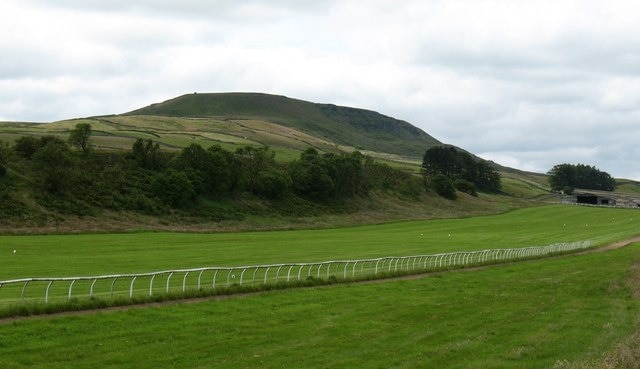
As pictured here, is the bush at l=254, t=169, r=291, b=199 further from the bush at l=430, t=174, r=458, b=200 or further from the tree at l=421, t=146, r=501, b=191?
the tree at l=421, t=146, r=501, b=191

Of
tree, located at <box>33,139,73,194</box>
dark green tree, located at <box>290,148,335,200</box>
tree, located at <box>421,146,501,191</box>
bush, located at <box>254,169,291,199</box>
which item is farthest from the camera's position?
tree, located at <box>421,146,501,191</box>

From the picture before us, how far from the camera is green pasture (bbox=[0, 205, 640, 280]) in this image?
130 feet

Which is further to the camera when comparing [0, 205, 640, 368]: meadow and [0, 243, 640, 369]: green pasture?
[0, 205, 640, 368]: meadow

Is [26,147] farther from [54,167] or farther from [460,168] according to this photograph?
[460,168]

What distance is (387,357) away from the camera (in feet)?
56.5

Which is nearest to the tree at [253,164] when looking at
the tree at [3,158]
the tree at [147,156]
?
the tree at [147,156]

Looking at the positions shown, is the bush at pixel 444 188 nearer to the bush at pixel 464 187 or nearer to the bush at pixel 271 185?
the bush at pixel 464 187

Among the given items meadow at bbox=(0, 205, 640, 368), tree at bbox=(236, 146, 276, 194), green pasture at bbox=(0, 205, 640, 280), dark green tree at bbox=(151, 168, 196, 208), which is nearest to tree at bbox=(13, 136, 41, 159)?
dark green tree at bbox=(151, 168, 196, 208)

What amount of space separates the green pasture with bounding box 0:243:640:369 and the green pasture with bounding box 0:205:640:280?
12744 millimetres

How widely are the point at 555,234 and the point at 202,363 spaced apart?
74.1m

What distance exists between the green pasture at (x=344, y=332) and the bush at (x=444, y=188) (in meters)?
103

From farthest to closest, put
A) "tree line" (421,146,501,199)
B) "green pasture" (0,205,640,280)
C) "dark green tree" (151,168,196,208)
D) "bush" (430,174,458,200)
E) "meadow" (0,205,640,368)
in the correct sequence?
"tree line" (421,146,501,199) → "bush" (430,174,458,200) → "dark green tree" (151,168,196,208) → "green pasture" (0,205,640,280) → "meadow" (0,205,640,368)

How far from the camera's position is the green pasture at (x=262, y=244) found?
39688mm

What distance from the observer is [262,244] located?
5900 centimetres
